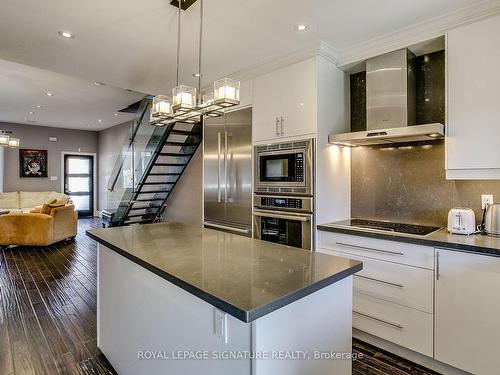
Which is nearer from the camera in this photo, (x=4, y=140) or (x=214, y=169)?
(x=214, y=169)

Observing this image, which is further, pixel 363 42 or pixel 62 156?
pixel 62 156

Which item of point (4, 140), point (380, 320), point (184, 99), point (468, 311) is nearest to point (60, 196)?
point (4, 140)

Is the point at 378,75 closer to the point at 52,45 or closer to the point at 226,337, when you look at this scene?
the point at 226,337

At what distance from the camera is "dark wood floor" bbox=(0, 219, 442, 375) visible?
87.7 inches

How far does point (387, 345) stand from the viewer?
8.00 feet

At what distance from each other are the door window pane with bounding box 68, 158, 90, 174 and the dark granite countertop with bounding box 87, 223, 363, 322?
909cm

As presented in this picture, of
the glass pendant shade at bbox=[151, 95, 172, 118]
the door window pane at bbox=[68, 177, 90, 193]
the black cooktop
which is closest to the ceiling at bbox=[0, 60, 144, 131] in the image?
the door window pane at bbox=[68, 177, 90, 193]

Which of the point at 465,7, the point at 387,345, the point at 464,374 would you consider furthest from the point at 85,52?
the point at 464,374

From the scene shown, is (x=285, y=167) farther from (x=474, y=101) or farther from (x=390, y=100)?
(x=474, y=101)

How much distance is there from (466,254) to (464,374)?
2.81 ft

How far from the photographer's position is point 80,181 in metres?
10.1

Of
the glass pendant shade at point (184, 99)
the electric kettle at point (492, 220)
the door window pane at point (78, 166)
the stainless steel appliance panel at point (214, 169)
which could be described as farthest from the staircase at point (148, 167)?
the door window pane at point (78, 166)

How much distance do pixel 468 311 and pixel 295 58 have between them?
2.53 meters

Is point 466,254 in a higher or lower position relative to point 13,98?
lower
